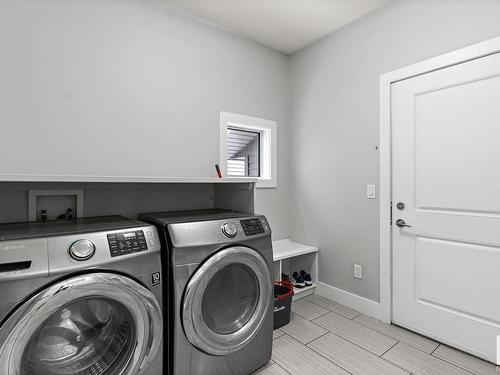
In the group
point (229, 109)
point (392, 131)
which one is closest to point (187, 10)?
point (229, 109)

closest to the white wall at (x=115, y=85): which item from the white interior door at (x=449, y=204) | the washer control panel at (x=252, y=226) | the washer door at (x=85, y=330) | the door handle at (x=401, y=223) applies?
the washer control panel at (x=252, y=226)

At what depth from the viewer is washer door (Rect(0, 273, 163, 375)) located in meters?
0.92

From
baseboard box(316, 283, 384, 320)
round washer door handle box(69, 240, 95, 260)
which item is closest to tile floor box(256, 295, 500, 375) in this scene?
baseboard box(316, 283, 384, 320)

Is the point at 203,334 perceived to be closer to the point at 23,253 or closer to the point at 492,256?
the point at 23,253

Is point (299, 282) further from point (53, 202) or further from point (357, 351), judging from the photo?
point (53, 202)

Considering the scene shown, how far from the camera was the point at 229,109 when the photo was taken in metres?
2.53

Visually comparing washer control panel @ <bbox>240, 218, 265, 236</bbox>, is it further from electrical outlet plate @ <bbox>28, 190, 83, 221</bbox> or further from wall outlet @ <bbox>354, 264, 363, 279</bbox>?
wall outlet @ <bbox>354, 264, 363, 279</bbox>

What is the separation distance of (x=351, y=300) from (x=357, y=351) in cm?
66

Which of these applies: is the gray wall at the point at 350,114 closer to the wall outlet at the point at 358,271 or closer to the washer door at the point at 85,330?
the wall outlet at the point at 358,271

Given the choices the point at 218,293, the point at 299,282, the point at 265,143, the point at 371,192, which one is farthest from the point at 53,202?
the point at 371,192

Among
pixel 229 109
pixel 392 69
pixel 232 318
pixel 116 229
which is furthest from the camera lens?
pixel 229 109

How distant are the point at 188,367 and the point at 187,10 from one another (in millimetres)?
2534

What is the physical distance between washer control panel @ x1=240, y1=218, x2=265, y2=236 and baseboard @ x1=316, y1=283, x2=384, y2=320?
1.35 meters

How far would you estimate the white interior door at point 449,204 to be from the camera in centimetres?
166
